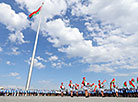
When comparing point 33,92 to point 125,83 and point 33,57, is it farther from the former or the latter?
point 125,83

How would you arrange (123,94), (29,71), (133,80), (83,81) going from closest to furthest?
(83,81) < (123,94) < (133,80) < (29,71)

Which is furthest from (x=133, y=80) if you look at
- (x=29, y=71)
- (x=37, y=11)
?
(x=37, y=11)

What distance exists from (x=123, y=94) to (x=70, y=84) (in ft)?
43.2

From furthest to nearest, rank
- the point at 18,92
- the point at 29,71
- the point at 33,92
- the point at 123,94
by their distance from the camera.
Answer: the point at 33,92 < the point at 18,92 < the point at 29,71 < the point at 123,94

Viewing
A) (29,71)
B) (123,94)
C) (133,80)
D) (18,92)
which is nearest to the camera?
(123,94)

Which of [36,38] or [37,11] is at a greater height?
[37,11]

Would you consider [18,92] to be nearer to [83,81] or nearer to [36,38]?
[36,38]

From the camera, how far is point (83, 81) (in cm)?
1542

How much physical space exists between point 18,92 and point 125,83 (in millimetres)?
23911

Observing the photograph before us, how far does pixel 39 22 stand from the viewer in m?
36.9

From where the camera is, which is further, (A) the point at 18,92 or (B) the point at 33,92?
(B) the point at 33,92

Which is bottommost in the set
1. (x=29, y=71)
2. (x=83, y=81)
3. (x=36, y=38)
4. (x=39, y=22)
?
(x=83, y=81)

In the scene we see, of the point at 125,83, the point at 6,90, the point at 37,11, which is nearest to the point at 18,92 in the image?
the point at 6,90

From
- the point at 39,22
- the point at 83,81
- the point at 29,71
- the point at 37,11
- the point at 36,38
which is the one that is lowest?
the point at 83,81
